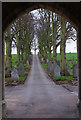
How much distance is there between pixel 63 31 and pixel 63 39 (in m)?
0.94

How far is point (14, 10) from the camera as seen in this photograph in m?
5.88

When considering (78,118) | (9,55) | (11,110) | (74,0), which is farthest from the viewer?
(9,55)

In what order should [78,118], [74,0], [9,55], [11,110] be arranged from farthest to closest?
[9,55] < [11,110] < [74,0] < [78,118]

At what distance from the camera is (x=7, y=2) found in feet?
18.7

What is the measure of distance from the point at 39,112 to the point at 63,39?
39.4 ft

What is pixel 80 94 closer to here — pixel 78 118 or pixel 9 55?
pixel 78 118

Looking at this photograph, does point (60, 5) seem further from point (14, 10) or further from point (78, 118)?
point (78, 118)

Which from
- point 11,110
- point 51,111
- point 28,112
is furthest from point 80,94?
point 11,110

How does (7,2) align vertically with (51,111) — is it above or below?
above

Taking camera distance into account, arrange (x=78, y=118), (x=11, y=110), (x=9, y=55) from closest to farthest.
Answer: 1. (x=78, y=118)
2. (x=11, y=110)
3. (x=9, y=55)

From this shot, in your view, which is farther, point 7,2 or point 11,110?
point 11,110

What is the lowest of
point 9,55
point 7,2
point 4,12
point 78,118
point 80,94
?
point 78,118

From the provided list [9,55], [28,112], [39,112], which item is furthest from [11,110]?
[9,55]

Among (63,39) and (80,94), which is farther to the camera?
(63,39)
